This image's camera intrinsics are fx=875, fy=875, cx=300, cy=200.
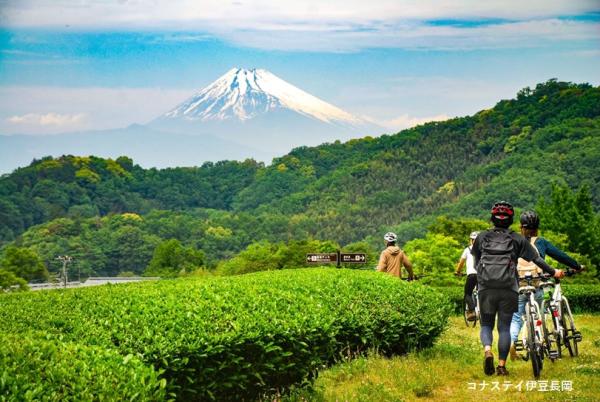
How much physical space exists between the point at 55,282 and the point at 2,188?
62.3 meters

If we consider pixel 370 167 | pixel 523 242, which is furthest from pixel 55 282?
pixel 523 242

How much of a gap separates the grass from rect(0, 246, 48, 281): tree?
80.5 m

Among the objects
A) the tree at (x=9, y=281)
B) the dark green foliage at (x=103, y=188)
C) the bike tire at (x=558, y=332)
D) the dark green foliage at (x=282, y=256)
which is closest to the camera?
the bike tire at (x=558, y=332)

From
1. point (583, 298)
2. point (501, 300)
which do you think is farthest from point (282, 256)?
point (501, 300)

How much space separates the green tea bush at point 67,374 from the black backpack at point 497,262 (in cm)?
394

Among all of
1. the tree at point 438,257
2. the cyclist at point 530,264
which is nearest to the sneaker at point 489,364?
the cyclist at point 530,264

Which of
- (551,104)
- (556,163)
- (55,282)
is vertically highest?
(551,104)

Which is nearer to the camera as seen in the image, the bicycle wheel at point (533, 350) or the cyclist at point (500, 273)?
the cyclist at point (500, 273)

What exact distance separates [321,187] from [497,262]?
471 ft

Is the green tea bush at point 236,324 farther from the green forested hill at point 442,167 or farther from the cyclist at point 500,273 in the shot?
the green forested hill at point 442,167

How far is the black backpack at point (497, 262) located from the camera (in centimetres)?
834

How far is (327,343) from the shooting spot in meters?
8.58

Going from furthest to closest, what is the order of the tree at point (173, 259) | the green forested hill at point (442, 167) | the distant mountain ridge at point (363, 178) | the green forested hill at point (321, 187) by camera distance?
1. the distant mountain ridge at point (363, 178)
2. the green forested hill at point (321, 187)
3. the green forested hill at point (442, 167)
4. the tree at point (173, 259)

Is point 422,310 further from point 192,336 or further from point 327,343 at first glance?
point 192,336
